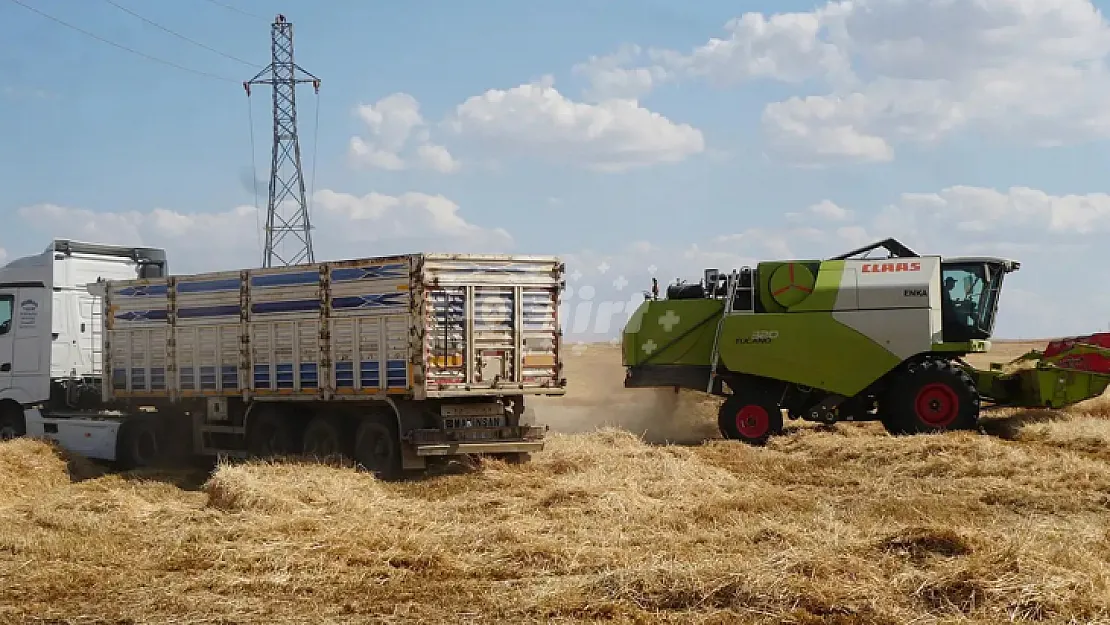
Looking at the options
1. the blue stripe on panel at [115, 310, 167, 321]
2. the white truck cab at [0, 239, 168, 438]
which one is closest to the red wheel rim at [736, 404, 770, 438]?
the blue stripe on panel at [115, 310, 167, 321]

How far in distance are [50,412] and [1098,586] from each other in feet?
57.7

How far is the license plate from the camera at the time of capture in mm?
16016

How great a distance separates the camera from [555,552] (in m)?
10.2

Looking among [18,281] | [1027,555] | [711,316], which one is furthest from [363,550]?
[18,281]

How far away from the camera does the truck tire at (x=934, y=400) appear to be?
19.7m

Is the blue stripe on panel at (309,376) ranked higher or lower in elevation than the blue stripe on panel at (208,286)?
lower

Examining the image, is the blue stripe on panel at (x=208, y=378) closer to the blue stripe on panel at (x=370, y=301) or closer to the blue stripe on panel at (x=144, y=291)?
the blue stripe on panel at (x=144, y=291)

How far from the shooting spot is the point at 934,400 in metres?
19.9

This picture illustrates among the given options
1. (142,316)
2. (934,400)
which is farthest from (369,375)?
(934,400)

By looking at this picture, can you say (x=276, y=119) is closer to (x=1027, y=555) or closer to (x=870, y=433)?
(x=870, y=433)

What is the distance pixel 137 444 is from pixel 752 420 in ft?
34.6

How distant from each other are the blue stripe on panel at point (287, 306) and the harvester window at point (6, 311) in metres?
5.91

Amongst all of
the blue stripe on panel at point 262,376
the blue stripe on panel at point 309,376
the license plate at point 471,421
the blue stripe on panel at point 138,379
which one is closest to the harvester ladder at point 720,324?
the license plate at point 471,421

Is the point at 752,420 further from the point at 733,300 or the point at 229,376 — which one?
the point at 229,376
